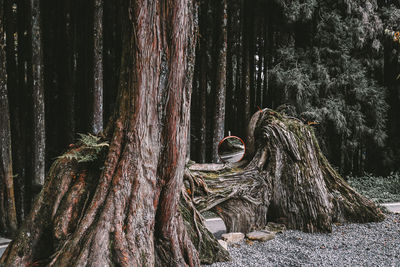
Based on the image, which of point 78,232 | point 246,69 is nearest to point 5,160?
point 78,232

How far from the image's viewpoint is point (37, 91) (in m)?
6.09

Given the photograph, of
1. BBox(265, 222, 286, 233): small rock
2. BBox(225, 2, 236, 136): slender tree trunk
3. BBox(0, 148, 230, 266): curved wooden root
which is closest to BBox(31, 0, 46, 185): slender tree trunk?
BBox(0, 148, 230, 266): curved wooden root

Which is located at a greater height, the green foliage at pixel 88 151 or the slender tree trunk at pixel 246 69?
the slender tree trunk at pixel 246 69

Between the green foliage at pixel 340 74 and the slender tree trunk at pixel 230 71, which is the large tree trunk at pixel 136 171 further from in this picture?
the slender tree trunk at pixel 230 71

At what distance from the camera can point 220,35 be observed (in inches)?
323

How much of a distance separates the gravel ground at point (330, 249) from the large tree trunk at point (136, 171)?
4.38 feet

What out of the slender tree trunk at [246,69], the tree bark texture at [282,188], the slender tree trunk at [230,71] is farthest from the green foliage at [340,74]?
the tree bark texture at [282,188]

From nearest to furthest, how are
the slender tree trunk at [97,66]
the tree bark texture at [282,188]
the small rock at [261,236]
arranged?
the small rock at [261,236]
the tree bark texture at [282,188]
the slender tree trunk at [97,66]

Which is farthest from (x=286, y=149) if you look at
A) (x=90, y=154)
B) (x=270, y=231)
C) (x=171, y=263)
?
(x=90, y=154)

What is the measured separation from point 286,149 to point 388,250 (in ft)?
6.61

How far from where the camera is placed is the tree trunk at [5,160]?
555cm

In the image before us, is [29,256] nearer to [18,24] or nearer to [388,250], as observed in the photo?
[388,250]

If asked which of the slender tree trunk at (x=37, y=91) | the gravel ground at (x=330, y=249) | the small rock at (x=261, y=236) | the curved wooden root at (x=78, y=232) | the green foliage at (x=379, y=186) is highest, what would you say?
the slender tree trunk at (x=37, y=91)

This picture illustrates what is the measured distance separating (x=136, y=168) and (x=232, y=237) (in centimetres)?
233
